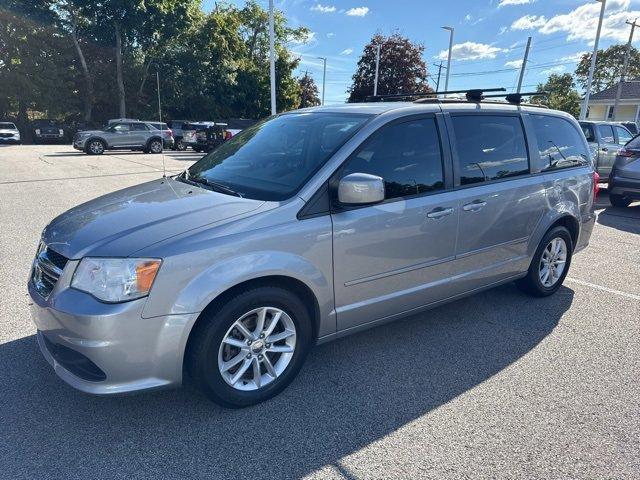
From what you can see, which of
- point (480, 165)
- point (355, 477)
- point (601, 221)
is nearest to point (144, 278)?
point (355, 477)

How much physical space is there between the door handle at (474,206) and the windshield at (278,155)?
3.56 feet

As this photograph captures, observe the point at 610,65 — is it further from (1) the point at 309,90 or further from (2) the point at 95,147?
(2) the point at 95,147

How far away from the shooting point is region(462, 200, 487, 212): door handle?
3621mm

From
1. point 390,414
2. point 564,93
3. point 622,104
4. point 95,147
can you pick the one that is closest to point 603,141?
point 390,414

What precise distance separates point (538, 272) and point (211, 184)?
3273mm

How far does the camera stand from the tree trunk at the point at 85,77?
109 feet

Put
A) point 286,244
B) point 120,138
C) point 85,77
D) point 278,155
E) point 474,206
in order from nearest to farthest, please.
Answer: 1. point 286,244
2. point 278,155
3. point 474,206
4. point 120,138
5. point 85,77

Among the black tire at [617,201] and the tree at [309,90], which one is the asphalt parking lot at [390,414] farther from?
the tree at [309,90]

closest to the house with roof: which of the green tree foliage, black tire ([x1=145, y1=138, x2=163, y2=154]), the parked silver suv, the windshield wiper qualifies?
the green tree foliage

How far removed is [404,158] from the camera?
3.36m

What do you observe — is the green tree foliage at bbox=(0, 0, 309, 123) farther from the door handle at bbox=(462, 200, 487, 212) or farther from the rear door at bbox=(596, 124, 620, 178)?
the door handle at bbox=(462, 200, 487, 212)

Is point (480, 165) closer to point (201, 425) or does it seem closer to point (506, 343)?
point (506, 343)

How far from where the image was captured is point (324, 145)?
321cm

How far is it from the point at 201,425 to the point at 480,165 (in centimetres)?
287
